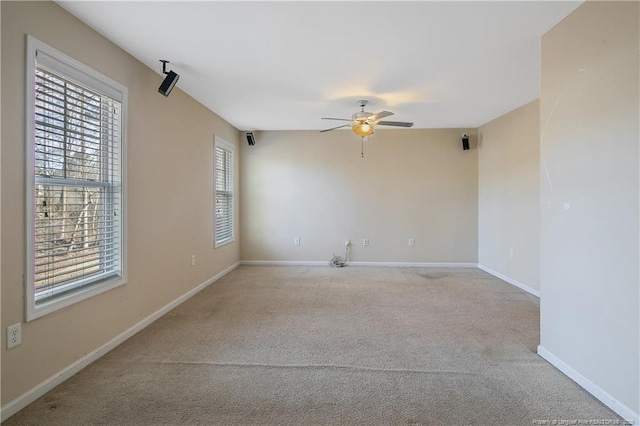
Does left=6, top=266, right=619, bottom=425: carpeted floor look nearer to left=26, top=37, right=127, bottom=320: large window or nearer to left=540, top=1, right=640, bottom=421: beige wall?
left=540, top=1, right=640, bottom=421: beige wall

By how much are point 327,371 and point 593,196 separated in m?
2.05

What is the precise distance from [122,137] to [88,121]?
0.31 meters

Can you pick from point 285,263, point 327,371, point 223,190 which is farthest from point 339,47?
point 285,263

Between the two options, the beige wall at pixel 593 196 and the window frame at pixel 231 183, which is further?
the window frame at pixel 231 183

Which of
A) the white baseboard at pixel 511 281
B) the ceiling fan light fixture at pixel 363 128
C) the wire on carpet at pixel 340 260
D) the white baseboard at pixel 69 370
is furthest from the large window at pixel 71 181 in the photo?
the white baseboard at pixel 511 281

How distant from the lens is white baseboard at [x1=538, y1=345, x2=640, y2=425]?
1.62 m

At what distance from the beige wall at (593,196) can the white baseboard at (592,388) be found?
2cm

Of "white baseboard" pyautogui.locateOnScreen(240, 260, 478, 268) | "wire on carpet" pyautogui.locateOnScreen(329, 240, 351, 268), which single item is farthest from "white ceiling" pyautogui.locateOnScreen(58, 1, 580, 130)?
"white baseboard" pyautogui.locateOnScreen(240, 260, 478, 268)

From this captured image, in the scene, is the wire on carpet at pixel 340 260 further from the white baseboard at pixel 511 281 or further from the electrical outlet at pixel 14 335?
the electrical outlet at pixel 14 335

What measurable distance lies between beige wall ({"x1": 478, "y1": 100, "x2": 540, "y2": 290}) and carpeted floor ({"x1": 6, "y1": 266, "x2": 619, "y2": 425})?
0.82 metres

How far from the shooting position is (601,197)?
179 centimetres

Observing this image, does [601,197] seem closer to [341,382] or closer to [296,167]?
[341,382]

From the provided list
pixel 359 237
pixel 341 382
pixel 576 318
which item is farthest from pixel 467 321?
pixel 359 237

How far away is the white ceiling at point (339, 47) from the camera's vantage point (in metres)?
2.02
